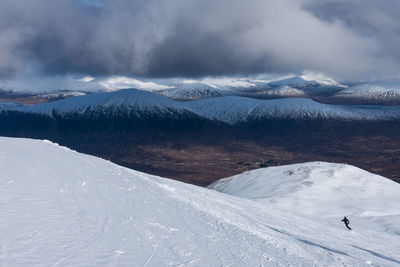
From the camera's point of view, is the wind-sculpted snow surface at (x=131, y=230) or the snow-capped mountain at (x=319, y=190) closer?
the wind-sculpted snow surface at (x=131, y=230)

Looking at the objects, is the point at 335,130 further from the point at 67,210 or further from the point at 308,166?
the point at 67,210

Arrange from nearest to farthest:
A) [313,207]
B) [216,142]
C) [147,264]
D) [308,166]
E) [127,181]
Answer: [147,264], [127,181], [313,207], [308,166], [216,142]

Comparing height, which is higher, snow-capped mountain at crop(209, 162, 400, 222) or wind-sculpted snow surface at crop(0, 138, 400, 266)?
wind-sculpted snow surface at crop(0, 138, 400, 266)

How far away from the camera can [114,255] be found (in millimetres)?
9734

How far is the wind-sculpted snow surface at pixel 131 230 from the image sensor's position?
984 cm

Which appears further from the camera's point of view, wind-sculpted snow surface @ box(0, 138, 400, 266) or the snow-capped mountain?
the snow-capped mountain

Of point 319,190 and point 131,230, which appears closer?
point 131,230

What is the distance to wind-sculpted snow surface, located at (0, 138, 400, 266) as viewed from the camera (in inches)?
387

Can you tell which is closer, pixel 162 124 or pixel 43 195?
pixel 43 195

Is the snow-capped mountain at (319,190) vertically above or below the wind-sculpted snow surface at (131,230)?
below

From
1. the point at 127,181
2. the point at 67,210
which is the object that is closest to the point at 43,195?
the point at 67,210

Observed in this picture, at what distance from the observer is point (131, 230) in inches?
469

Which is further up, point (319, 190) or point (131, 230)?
point (131, 230)

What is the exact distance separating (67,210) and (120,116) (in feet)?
601
